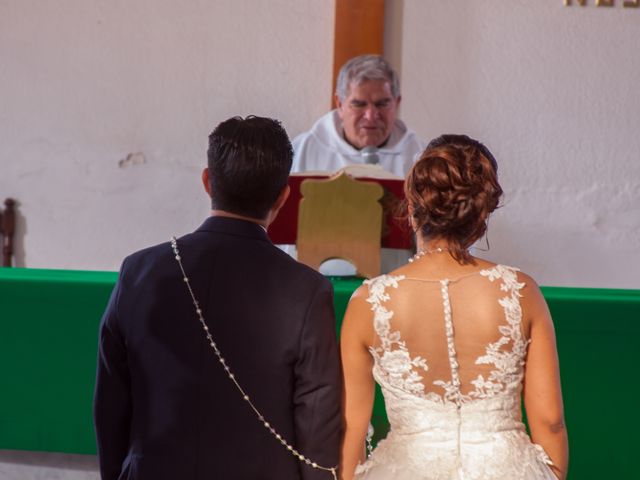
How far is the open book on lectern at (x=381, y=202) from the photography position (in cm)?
329

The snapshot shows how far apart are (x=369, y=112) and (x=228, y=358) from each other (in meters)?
3.10

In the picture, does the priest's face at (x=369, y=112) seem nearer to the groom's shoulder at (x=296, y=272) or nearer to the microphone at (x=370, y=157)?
the microphone at (x=370, y=157)

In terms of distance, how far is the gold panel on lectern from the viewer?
3.24 meters

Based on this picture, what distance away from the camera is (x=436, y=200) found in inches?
74.1

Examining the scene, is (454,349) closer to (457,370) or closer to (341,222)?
(457,370)

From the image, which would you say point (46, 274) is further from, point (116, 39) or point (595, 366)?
point (116, 39)

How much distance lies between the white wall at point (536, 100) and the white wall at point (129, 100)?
2.12ft

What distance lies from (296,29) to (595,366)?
3.63 metres

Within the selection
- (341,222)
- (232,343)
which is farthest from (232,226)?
(341,222)

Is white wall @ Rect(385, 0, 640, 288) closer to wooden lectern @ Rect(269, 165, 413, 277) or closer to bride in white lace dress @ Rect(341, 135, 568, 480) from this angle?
wooden lectern @ Rect(269, 165, 413, 277)

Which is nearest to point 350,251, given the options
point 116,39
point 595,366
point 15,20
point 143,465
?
point 595,366

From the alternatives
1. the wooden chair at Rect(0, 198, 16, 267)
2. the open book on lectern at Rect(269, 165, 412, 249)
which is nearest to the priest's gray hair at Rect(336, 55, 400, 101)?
the open book on lectern at Rect(269, 165, 412, 249)

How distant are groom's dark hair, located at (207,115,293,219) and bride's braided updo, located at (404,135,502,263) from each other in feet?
1.01

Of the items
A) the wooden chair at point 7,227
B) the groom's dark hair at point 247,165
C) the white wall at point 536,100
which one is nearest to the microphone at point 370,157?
the white wall at point 536,100
